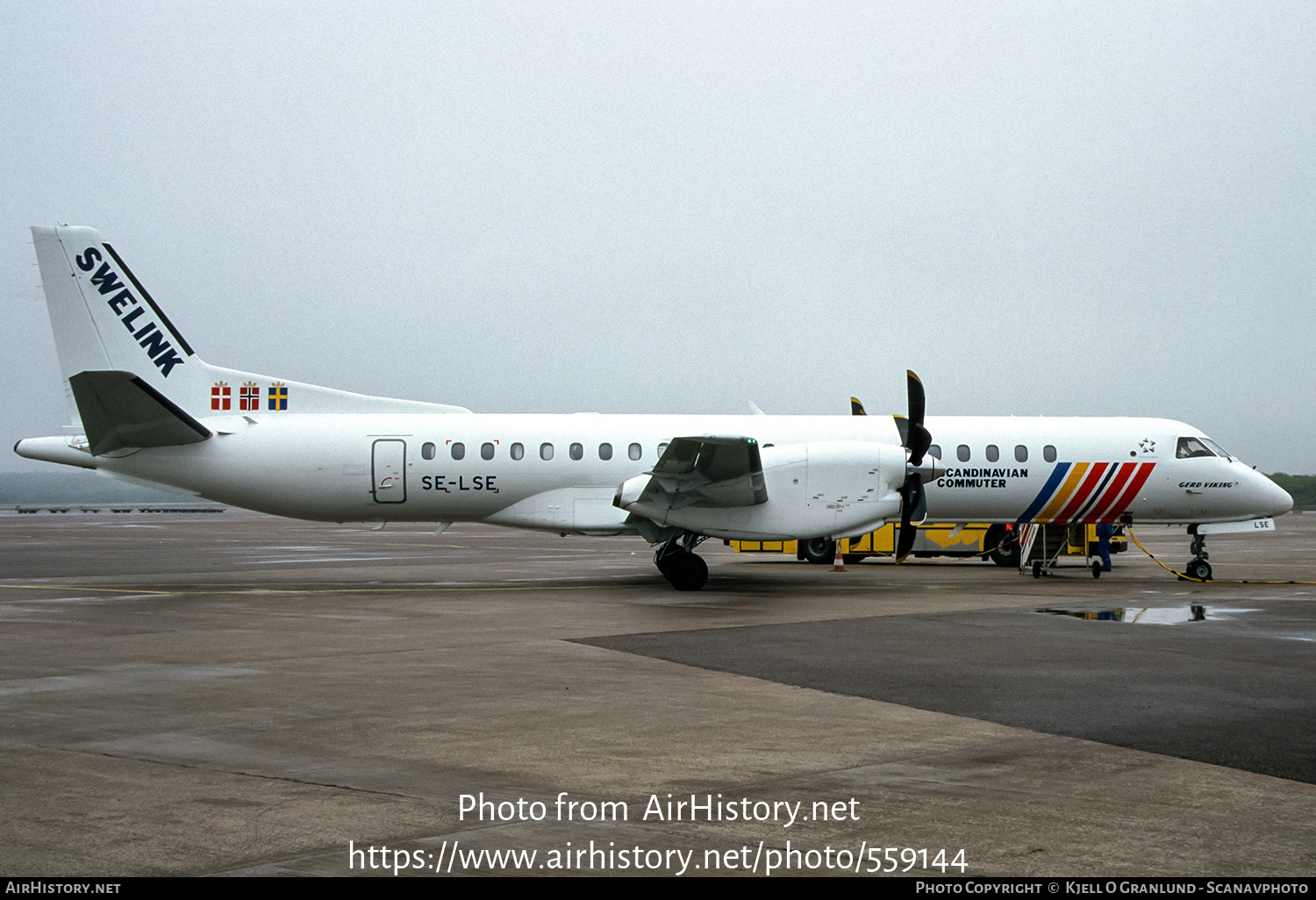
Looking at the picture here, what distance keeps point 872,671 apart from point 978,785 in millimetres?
4084

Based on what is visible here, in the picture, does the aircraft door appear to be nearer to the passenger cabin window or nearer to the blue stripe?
the blue stripe

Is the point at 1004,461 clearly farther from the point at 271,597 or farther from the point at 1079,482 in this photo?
the point at 271,597

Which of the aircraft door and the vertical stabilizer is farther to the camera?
the aircraft door

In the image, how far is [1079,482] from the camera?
21.3 meters

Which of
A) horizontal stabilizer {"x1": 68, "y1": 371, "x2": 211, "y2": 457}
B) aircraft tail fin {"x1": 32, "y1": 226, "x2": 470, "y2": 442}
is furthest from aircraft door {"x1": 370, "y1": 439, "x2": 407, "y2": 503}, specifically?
horizontal stabilizer {"x1": 68, "y1": 371, "x2": 211, "y2": 457}

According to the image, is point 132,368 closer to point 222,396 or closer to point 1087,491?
point 222,396

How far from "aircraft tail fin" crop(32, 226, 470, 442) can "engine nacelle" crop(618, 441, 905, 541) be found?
5.77 m

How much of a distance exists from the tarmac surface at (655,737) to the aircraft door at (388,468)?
13.1 ft

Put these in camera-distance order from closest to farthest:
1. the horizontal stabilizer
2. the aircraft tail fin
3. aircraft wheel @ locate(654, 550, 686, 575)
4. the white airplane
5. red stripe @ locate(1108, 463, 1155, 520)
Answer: the horizontal stabilizer, the aircraft tail fin, the white airplane, aircraft wheel @ locate(654, 550, 686, 575), red stripe @ locate(1108, 463, 1155, 520)

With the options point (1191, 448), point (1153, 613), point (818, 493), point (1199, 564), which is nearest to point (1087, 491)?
point (1191, 448)

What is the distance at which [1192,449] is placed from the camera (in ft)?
71.7

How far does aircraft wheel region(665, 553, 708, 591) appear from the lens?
1861 cm

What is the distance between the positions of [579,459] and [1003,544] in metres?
12.7

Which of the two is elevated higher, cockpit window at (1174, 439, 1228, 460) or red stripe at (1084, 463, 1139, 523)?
cockpit window at (1174, 439, 1228, 460)
